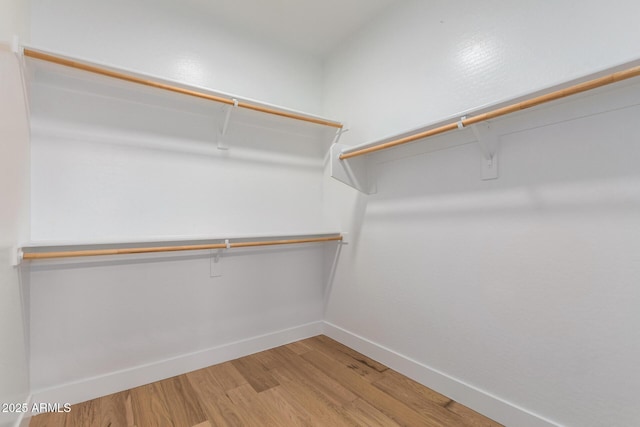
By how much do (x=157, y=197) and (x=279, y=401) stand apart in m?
1.30

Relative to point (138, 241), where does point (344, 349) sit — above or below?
below

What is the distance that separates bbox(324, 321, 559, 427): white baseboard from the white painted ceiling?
7.10ft

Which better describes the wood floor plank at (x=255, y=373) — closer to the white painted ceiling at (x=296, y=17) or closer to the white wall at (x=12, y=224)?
the white wall at (x=12, y=224)

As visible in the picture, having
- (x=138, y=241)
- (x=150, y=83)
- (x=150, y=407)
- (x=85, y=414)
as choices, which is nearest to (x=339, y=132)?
(x=150, y=83)

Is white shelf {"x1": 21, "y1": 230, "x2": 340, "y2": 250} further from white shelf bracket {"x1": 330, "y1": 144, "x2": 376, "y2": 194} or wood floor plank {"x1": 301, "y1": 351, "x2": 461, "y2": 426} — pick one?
wood floor plank {"x1": 301, "y1": 351, "x2": 461, "y2": 426}

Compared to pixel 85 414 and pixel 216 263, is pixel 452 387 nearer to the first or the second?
pixel 216 263

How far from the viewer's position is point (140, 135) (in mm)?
1698

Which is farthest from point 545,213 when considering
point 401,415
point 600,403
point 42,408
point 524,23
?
point 42,408

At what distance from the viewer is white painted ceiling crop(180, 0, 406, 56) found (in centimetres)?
186

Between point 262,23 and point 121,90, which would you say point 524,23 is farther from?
point 121,90

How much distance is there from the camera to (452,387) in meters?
1.51

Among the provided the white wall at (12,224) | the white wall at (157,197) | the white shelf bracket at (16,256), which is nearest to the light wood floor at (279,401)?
the white wall at (157,197)

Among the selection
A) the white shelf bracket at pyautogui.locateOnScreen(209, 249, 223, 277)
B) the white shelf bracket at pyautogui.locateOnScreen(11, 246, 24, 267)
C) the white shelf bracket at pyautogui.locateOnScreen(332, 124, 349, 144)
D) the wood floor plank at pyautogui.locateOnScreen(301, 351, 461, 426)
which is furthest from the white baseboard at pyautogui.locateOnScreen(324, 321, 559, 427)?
the white shelf bracket at pyautogui.locateOnScreen(11, 246, 24, 267)

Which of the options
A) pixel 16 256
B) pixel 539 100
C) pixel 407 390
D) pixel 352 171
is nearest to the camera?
pixel 539 100
